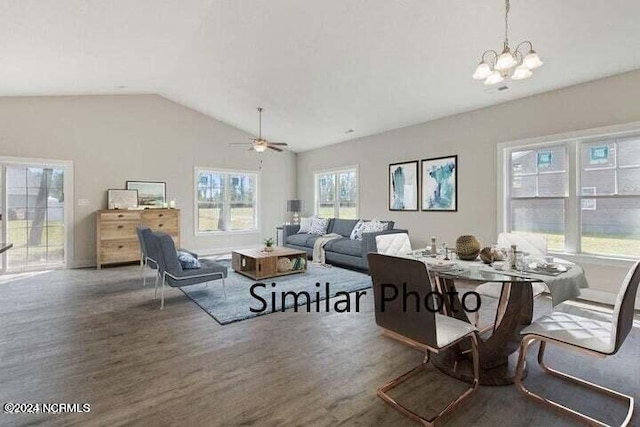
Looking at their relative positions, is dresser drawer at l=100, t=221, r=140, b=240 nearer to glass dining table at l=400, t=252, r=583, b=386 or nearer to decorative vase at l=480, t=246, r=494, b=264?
glass dining table at l=400, t=252, r=583, b=386

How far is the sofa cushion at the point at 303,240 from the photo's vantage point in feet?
21.7

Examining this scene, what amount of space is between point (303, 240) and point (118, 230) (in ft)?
11.5

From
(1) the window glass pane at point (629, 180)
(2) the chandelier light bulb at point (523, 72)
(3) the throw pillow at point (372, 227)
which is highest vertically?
(2) the chandelier light bulb at point (523, 72)

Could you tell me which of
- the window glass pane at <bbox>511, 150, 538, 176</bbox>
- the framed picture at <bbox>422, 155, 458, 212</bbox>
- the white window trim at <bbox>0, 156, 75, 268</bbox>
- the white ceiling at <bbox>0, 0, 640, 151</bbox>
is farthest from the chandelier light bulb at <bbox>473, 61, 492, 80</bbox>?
the white window trim at <bbox>0, 156, 75, 268</bbox>

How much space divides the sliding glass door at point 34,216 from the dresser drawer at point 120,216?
80 centimetres

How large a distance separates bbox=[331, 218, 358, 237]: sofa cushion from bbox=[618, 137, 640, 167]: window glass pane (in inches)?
161

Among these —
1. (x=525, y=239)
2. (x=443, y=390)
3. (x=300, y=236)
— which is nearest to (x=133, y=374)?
(x=443, y=390)

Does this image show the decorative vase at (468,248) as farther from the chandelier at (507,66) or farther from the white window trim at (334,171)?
the white window trim at (334,171)

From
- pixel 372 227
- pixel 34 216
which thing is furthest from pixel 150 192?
pixel 372 227

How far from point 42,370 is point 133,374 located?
701 mm

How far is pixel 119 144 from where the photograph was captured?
632 centimetres

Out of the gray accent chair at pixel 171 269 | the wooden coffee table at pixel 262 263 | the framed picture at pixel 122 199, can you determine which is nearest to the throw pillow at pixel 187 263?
the gray accent chair at pixel 171 269

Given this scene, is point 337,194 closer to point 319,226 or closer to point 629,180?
point 319,226

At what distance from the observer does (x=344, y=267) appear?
5996 millimetres
